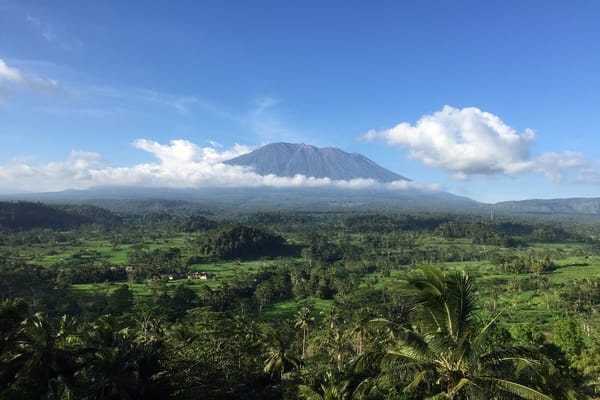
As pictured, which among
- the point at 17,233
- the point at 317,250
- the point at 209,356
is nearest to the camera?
the point at 209,356

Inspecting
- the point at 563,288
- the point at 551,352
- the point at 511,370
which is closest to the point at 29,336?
the point at 511,370

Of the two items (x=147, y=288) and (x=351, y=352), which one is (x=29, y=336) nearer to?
(x=351, y=352)

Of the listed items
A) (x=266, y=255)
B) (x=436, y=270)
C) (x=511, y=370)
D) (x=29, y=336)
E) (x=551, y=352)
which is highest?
(x=436, y=270)

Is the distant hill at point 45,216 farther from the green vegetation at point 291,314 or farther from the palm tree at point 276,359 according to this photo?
the palm tree at point 276,359

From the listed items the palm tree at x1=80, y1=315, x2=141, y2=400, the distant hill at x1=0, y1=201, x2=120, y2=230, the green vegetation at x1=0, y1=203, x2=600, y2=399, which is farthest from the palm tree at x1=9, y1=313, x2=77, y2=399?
the distant hill at x1=0, y1=201, x2=120, y2=230

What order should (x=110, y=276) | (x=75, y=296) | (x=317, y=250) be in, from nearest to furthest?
(x=75, y=296)
(x=110, y=276)
(x=317, y=250)

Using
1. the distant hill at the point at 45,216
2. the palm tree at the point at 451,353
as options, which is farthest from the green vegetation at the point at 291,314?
the distant hill at the point at 45,216

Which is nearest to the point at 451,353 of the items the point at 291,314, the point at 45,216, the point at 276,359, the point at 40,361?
the point at 40,361

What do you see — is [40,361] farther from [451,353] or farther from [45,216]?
[45,216]
